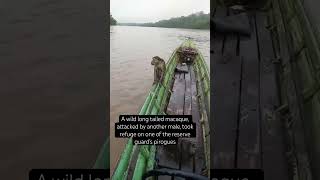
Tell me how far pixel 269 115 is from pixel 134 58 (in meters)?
0.68

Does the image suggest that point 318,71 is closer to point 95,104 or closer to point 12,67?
point 95,104

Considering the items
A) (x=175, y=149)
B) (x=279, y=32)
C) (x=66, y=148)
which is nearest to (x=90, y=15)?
(x=66, y=148)

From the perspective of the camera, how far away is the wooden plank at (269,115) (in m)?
1.59

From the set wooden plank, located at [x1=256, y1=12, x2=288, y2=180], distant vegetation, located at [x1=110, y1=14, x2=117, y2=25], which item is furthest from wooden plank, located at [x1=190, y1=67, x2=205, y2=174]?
distant vegetation, located at [x1=110, y1=14, x2=117, y2=25]

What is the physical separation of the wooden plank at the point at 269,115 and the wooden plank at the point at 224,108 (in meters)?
0.12

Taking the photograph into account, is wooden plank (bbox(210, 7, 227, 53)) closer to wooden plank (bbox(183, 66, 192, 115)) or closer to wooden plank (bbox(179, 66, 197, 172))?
wooden plank (bbox(183, 66, 192, 115))

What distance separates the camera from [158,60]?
72.9 inches

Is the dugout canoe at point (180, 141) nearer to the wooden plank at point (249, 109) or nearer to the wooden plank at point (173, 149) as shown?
the wooden plank at point (173, 149)

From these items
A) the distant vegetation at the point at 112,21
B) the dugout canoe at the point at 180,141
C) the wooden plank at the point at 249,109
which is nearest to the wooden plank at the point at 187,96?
the dugout canoe at the point at 180,141

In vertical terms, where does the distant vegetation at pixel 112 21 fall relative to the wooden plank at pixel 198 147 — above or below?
above

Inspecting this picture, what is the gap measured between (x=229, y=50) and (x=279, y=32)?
0.83 ft

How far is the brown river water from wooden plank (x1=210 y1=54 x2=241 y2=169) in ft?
0.33

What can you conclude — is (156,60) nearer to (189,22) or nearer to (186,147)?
(189,22)

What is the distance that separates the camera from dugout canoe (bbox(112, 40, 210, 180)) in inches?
66.3
